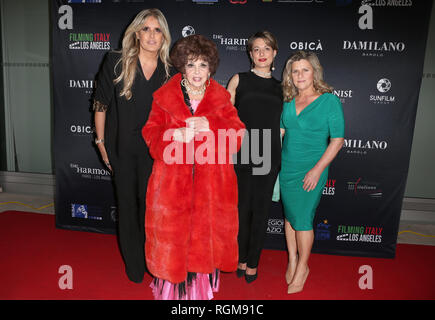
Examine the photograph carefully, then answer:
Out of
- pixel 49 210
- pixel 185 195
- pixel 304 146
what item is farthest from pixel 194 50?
pixel 49 210

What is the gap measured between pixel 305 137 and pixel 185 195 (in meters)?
1.05

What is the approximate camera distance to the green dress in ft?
7.24

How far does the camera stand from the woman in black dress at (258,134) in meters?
2.25

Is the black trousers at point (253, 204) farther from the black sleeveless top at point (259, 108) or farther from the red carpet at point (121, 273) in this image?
the red carpet at point (121, 273)

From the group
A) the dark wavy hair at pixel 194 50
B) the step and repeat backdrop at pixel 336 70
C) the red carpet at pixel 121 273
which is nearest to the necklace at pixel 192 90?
the dark wavy hair at pixel 194 50

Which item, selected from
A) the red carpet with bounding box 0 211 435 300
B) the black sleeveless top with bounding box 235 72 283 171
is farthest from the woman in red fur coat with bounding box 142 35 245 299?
the red carpet with bounding box 0 211 435 300

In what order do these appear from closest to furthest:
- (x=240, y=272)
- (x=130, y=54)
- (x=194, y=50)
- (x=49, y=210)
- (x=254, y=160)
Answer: (x=194, y=50) → (x=130, y=54) → (x=254, y=160) → (x=240, y=272) → (x=49, y=210)

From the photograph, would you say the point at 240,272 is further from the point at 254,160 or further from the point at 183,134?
the point at 183,134

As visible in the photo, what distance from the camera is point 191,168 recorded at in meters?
1.80

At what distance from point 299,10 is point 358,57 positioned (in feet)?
2.44

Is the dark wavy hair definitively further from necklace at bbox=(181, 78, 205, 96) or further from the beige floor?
the beige floor

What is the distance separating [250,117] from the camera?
7.40 ft
